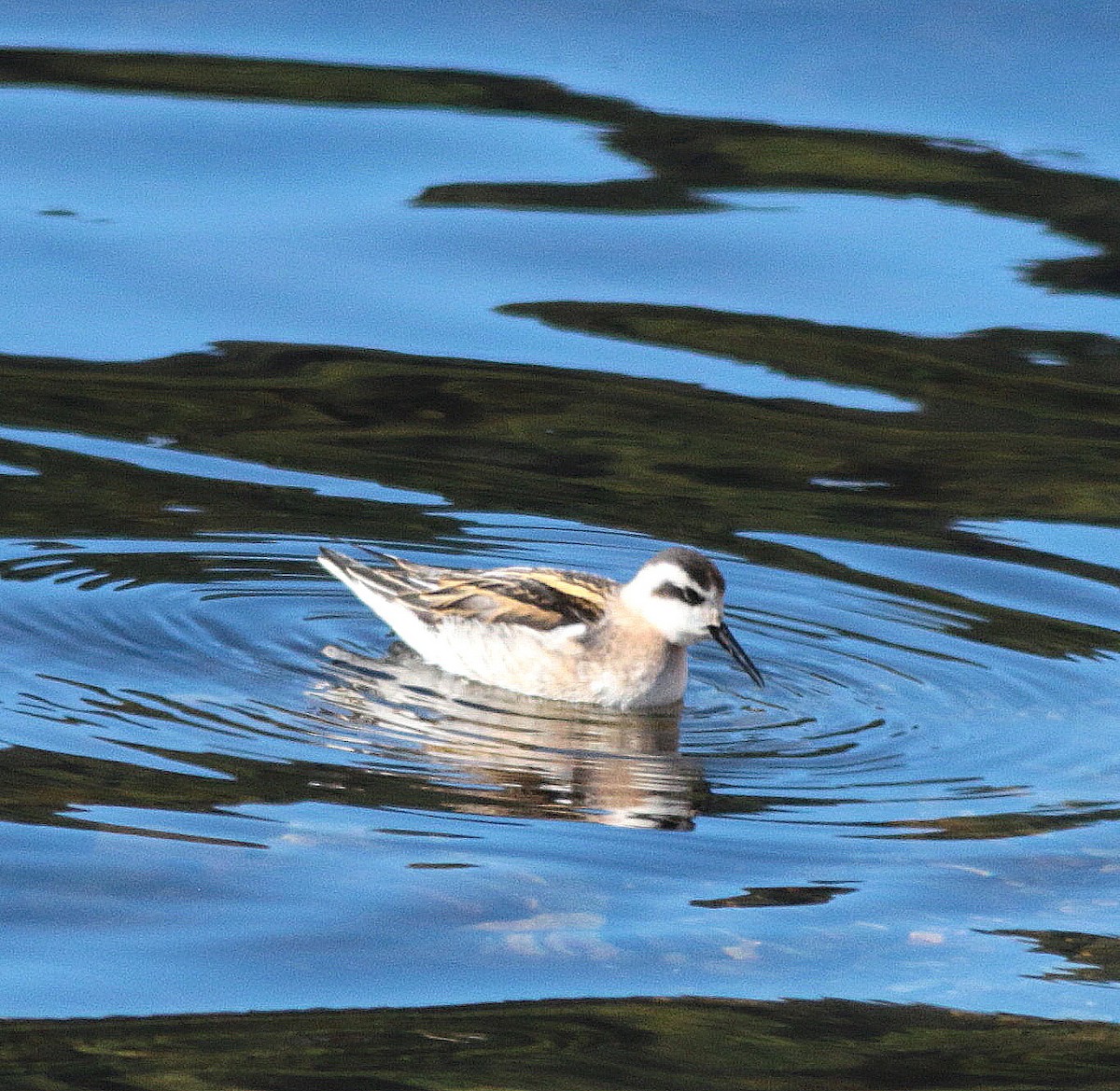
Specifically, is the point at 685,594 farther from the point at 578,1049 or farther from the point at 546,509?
the point at 578,1049

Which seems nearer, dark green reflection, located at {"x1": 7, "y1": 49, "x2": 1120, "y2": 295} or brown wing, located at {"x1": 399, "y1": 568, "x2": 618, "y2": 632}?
brown wing, located at {"x1": 399, "y1": 568, "x2": 618, "y2": 632}

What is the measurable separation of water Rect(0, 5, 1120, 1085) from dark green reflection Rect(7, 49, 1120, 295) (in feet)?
0.15

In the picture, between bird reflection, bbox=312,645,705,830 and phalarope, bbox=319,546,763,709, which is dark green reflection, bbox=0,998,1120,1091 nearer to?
bird reflection, bbox=312,645,705,830

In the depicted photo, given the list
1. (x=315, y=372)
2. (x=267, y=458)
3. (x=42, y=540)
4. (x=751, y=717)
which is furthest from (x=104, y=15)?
(x=751, y=717)

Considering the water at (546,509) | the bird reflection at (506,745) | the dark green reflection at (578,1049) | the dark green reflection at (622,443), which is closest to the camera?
the dark green reflection at (578,1049)

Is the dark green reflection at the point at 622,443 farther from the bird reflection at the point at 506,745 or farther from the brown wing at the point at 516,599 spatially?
the bird reflection at the point at 506,745

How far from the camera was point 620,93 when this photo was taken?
19375 millimetres

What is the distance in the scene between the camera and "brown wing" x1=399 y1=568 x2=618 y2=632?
458 inches

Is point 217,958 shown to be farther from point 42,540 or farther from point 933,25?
Result: point 933,25

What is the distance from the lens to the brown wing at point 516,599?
1163cm

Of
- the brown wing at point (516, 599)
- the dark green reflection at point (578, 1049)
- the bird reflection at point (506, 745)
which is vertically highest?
the brown wing at point (516, 599)

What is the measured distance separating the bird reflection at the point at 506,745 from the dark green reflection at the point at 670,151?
7095 millimetres

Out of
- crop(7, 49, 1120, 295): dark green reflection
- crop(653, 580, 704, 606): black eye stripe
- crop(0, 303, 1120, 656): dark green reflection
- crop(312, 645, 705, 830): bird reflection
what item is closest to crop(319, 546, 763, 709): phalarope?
crop(653, 580, 704, 606): black eye stripe

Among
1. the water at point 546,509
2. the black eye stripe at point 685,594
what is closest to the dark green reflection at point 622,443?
the water at point 546,509
